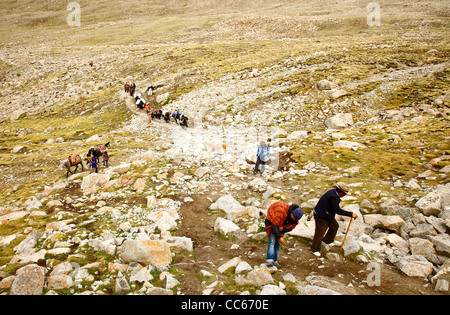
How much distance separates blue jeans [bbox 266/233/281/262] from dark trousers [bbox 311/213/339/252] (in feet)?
4.77

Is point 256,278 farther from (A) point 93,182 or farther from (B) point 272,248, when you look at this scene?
(A) point 93,182

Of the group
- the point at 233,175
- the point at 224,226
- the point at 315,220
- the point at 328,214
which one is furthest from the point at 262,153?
the point at 328,214

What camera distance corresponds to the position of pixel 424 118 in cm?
1798

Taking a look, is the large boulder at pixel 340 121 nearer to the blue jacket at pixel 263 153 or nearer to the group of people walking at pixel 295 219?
the blue jacket at pixel 263 153

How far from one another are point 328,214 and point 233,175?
7.53m

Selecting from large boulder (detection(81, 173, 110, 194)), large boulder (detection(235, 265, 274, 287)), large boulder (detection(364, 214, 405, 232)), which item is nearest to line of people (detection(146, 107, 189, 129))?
large boulder (detection(81, 173, 110, 194))

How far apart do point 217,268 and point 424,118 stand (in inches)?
770

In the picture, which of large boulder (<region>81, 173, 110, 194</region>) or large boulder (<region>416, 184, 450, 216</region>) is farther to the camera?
large boulder (<region>81, 173, 110, 194</region>)

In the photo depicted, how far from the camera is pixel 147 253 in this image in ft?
23.1

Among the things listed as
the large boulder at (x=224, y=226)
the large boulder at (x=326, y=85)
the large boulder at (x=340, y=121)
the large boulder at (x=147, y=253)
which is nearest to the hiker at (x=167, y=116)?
the large boulder at (x=340, y=121)

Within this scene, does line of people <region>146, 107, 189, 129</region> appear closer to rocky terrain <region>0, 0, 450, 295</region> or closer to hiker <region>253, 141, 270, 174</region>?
rocky terrain <region>0, 0, 450, 295</region>

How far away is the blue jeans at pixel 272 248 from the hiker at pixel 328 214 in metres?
1.47

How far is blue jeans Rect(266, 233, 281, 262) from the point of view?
6953mm
